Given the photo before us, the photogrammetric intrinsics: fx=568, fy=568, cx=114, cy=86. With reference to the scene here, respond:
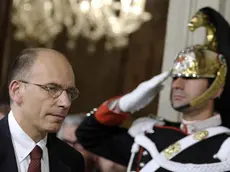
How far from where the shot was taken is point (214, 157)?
1.66 meters

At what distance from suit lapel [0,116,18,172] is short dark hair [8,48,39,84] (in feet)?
0.38

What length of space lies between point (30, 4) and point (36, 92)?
9.21 ft

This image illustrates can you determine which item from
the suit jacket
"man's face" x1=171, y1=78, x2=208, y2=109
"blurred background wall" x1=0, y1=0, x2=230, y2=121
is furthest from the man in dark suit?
"blurred background wall" x1=0, y1=0, x2=230, y2=121

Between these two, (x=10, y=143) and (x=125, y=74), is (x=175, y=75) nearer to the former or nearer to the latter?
(x=10, y=143)

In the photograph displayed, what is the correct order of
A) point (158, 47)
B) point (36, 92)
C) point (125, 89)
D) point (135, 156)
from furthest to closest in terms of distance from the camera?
point (125, 89) < point (158, 47) < point (135, 156) < point (36, 92)

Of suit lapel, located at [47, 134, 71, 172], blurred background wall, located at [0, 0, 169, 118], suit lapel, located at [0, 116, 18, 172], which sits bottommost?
blurred background wall, located at [0, 0, 169, 118]

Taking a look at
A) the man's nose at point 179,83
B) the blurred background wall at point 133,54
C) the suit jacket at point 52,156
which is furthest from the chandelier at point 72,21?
the suit jacket at point 52,156

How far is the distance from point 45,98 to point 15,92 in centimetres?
7

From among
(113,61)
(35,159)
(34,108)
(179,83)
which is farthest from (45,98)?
(113,61)

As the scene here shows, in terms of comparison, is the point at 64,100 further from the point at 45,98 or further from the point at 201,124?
the point at 201,124

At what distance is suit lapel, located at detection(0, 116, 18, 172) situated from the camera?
1169 mm

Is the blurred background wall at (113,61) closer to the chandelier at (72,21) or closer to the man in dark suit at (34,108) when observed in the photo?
the chandelier at (72,21)

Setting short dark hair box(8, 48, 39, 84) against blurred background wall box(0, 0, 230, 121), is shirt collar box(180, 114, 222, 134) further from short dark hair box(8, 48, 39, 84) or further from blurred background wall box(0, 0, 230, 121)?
short dark hair box(8, 48, 39, 84)

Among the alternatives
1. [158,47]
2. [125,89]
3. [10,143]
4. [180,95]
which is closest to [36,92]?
[10,143]
